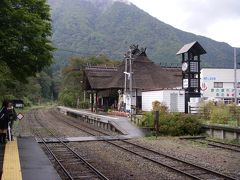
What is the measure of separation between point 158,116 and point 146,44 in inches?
3275

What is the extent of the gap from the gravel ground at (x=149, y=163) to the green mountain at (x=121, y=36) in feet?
234

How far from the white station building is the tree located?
35463mm

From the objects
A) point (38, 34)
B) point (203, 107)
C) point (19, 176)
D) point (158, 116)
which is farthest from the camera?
point (203, 107)

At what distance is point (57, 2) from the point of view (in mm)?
168875

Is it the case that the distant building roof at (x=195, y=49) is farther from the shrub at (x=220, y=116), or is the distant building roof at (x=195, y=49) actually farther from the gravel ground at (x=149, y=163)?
the gravel ground at (x=149, y=163)

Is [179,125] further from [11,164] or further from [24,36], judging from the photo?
[11,164]

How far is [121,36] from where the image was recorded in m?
120

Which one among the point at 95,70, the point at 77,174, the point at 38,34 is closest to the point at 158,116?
the point at 38,34

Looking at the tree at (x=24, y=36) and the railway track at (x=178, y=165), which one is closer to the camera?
the railway track at (x=178, y=165)

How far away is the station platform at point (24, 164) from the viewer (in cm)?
989

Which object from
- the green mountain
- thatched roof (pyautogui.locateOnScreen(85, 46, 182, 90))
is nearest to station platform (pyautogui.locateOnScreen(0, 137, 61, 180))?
thatched roof (pyautogui.locateOnScreen(85, 46, 182, 90))

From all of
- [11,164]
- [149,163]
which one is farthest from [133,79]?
[11,164]

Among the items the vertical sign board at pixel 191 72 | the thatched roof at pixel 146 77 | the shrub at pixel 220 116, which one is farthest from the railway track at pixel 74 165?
the thatched roof at pixel 146 77

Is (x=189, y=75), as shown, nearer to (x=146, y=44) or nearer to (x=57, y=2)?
(x=146, y=44)
